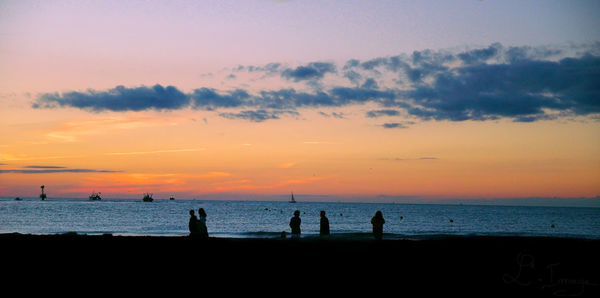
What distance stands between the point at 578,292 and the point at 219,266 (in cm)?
1049

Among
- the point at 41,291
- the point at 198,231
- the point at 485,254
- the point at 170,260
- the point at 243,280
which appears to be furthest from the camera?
the point at 198,231

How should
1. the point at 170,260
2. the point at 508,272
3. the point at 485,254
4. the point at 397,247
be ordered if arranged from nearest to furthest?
the point at 508,272 → the point at 170,260 → the point at 485,254 → the point at 397,247

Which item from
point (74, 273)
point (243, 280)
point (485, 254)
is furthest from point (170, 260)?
point (485, 254)

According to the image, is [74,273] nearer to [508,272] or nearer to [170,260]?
[170,260]

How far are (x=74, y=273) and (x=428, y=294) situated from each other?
33.7 ft

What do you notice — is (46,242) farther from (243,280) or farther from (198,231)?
(243,280)

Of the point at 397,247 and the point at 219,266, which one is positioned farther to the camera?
the point at 397,247

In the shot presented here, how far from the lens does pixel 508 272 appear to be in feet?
53.1

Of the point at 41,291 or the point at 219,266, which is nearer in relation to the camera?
the point at 41,291

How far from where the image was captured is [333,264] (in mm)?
17750

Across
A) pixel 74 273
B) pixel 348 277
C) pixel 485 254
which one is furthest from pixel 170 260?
pixel 485 254

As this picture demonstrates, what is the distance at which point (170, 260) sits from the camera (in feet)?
60.8

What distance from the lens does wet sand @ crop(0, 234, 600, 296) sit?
1423 cm

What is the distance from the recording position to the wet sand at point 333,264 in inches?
560
